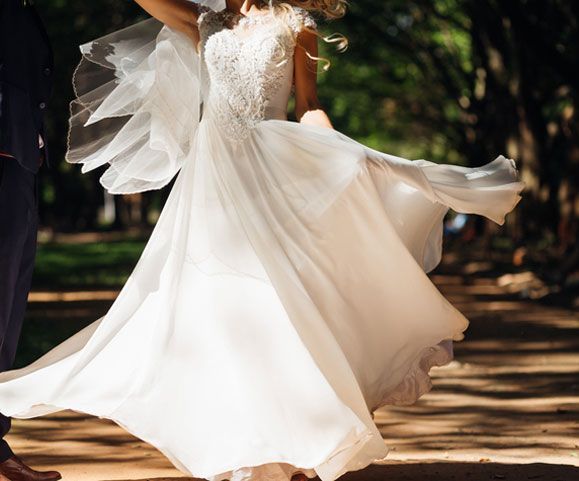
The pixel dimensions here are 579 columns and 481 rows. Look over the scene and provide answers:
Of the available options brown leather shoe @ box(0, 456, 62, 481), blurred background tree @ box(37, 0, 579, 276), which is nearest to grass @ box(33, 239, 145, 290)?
blurred background tree @ box(37, 0, 579, 276)

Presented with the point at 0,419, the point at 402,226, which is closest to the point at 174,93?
the point at 402,226

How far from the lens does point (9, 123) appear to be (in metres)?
6.02

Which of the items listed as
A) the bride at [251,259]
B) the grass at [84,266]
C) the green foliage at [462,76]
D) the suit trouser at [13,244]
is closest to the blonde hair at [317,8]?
the bride at [251,259]

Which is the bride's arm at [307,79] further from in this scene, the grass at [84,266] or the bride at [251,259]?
the grass at [84,266]

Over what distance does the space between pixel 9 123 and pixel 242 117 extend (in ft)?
3.40

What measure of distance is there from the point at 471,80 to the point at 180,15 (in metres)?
34.0

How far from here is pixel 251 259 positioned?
5.96 metres

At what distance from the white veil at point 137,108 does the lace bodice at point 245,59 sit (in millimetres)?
120

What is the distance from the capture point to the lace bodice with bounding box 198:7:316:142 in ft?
20.4

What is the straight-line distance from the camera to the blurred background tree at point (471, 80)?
2444 cm

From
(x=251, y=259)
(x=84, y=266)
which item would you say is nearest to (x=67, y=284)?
(x=84, y=266)

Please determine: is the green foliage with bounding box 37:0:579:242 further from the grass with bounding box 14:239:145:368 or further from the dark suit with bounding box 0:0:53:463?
the dark suit with bounding box 0:0:53:463

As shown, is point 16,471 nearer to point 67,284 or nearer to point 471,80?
point 67,284

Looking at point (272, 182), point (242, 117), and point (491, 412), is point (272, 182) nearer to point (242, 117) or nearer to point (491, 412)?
point (242, 117)
